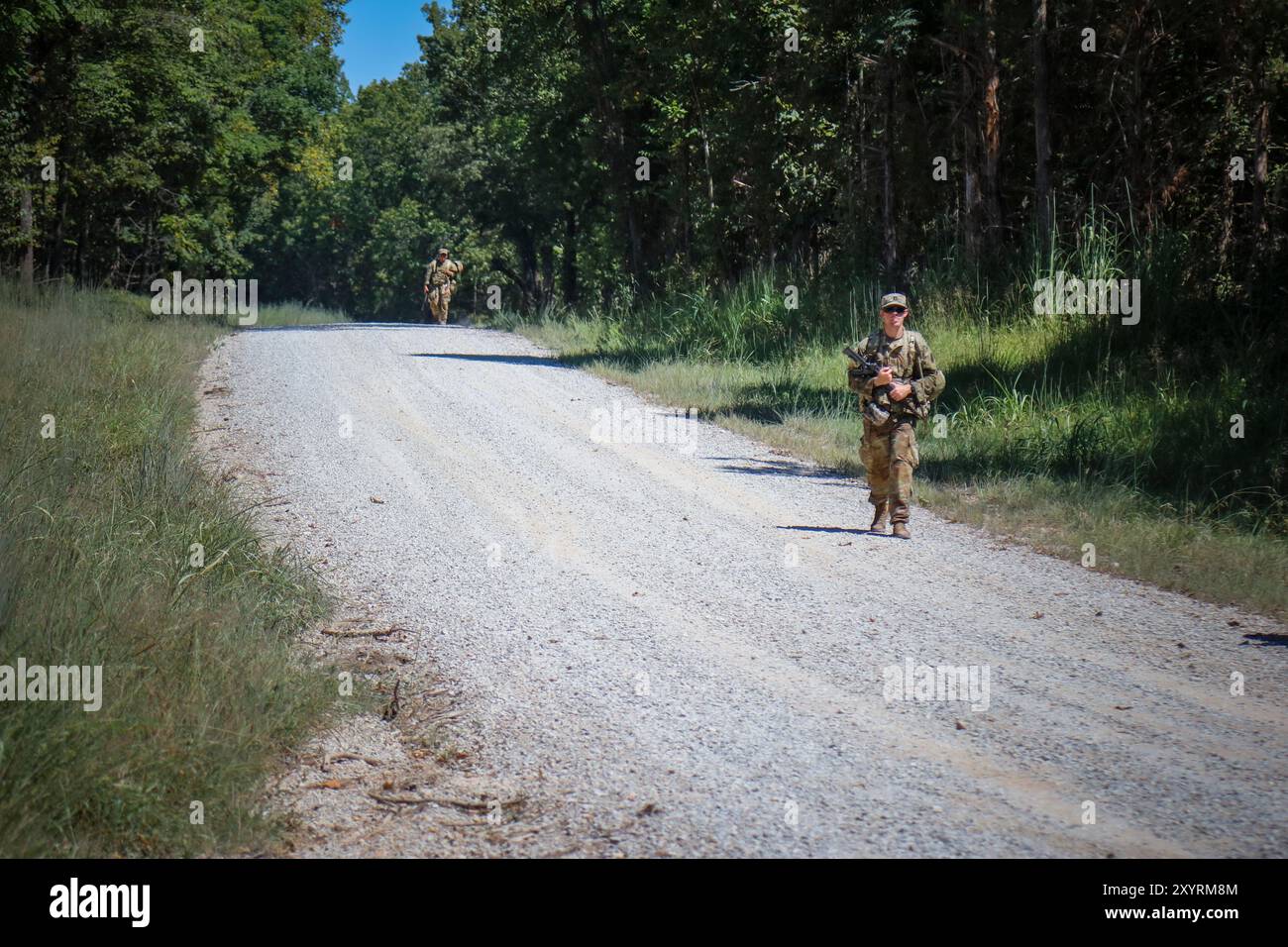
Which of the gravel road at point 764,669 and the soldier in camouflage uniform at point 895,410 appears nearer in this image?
the gravel road at point 764,669

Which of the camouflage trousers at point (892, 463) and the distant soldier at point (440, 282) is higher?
the distant soldier at point (440, 282)

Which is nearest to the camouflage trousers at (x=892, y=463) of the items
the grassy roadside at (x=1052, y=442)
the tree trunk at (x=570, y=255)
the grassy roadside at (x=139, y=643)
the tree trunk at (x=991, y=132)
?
the grassy roadside at (x=1052, y=442)

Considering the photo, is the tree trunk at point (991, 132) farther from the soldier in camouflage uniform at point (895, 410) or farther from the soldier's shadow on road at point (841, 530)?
the soldier's shadow on road at point (841, 530)

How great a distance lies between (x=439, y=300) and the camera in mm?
32750

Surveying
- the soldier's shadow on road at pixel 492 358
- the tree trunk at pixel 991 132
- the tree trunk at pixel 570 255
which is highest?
the tree trunk at pixel 570 255

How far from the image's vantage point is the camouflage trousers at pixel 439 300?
107 feet

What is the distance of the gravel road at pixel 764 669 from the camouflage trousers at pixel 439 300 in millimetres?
20521

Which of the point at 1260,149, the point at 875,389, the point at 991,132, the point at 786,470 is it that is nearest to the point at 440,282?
the point at 991,132

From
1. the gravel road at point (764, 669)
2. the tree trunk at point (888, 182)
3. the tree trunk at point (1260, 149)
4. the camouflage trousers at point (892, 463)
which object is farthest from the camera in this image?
the tree trunk at point (888, 182)

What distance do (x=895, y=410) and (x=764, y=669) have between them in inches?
158
